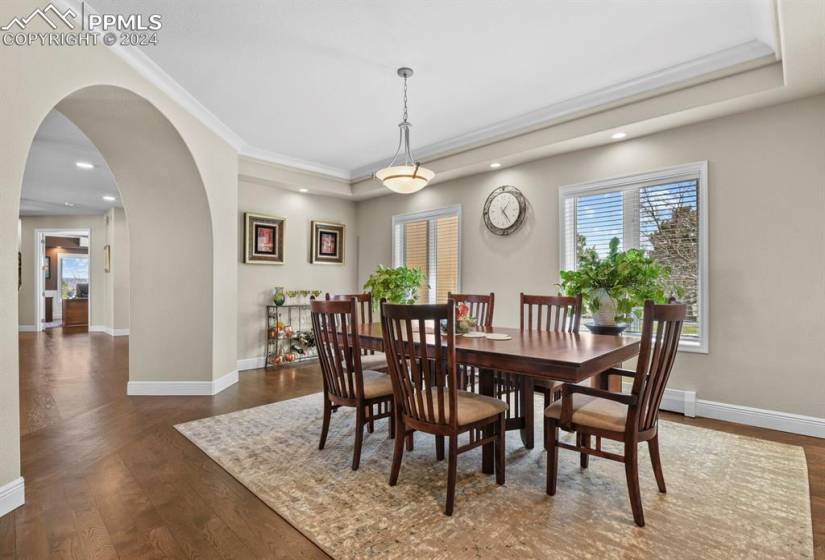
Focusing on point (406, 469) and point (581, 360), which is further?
point (406, 469)

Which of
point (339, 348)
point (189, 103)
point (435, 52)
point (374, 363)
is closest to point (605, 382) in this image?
point (374, 363)

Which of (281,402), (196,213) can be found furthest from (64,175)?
(281,402)

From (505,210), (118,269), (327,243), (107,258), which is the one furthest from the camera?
(107,258)

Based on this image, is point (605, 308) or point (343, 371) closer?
point (343, 371)

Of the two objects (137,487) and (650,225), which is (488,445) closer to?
(137,487)

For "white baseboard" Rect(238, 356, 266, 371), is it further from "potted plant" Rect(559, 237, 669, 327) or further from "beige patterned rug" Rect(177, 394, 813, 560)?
"potted plant" Rect(559, 237, 669, 327)

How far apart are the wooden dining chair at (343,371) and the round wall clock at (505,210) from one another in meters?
2.69

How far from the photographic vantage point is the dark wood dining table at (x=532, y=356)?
1.91 meters

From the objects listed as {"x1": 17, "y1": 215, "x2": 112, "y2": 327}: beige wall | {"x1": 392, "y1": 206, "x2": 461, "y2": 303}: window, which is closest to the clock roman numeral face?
{"x1": 392, "y1": 206, "x2": 461, "y2": 303}: window

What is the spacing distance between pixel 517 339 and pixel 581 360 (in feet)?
2.50

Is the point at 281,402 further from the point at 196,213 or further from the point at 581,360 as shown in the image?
the point at 581,360

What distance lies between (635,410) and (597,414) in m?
0.22

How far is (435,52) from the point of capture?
3012 mm

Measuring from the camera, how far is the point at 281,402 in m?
3.90
